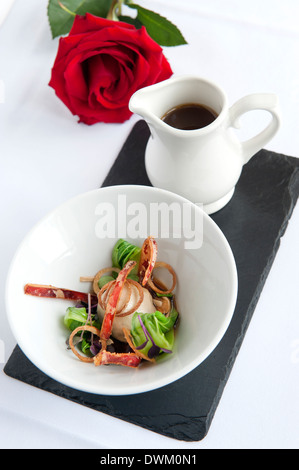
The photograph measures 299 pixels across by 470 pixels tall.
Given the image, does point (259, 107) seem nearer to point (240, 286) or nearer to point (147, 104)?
point (147, 104)

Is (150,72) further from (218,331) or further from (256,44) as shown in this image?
(218,331)

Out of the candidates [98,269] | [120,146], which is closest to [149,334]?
[98,269]

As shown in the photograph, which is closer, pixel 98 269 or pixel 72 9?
pixel 98 269

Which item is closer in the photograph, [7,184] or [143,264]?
[143,264]

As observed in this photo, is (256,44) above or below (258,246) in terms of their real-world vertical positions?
above
